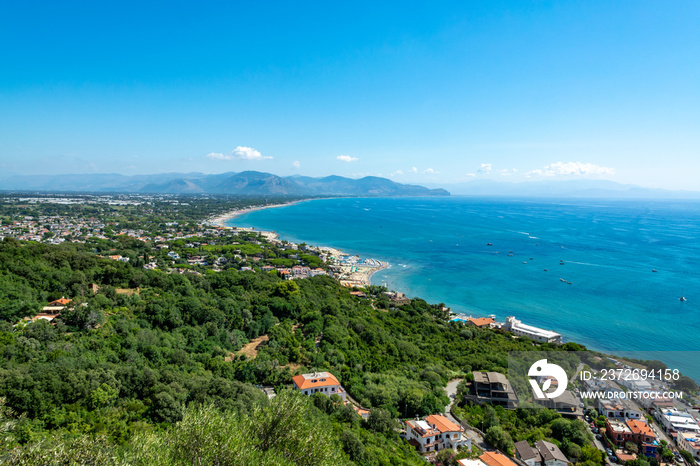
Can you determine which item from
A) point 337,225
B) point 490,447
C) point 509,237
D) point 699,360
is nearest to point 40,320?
point 490,447

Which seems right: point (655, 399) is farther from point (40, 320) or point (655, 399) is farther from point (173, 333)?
point (40, 320)

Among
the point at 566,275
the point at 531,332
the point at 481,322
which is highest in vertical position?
the point at 566,275

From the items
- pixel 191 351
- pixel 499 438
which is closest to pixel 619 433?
pixel 499 438

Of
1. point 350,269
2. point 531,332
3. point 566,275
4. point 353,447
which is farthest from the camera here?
point 350,269

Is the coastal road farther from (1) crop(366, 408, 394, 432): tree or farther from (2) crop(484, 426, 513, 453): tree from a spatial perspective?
(1) crop(366, 408, 394, 432): tree

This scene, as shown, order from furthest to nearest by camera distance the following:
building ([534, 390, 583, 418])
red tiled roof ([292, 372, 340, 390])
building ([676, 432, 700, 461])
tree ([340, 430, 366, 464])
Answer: building ([534, 390, 583, 418]) → red tiled roof ([292, 372, 340, 390]) → building ([676, 432, 700, 461]) → tree ([340, 430, 366, 464])

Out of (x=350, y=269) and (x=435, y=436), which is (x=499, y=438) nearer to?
(x=435, y=436)

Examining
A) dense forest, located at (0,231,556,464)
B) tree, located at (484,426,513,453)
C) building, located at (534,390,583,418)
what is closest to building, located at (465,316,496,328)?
dense forest, located at (0,231,556,464)
